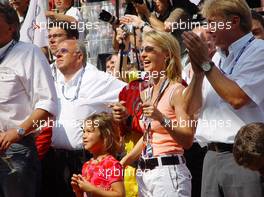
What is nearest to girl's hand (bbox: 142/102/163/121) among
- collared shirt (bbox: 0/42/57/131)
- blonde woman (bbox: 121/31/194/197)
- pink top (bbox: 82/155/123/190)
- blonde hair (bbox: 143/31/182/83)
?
blonde woman (bbox: 121/31/194/197)

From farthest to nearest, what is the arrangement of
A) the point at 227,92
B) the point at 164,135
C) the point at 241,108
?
the point at 164,135 < the point at 241,108 < the point at 227,92

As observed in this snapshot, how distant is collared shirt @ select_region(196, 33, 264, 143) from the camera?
4.64 m

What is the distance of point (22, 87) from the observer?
5.47 metres

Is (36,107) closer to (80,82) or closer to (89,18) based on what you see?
(80,82)

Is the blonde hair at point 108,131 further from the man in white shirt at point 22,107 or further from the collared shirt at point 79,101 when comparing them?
the collared shirt at point 79,101

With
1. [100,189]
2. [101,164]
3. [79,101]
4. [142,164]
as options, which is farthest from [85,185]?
[79,101]

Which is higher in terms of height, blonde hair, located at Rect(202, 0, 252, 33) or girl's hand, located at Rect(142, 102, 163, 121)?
blonde hair, located at Rect(202, 0, 252, 33)

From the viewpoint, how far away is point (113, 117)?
18.1 ft

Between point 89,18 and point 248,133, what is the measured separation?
15.2ft

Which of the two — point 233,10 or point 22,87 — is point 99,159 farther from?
point 233,10

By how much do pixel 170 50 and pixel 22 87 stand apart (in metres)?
1.10

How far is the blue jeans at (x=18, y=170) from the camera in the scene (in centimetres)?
533

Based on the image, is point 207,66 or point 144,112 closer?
point 207,66

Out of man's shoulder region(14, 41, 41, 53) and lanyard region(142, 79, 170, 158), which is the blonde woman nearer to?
lanyard region(142, 79, 170, 158)
